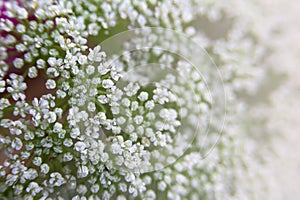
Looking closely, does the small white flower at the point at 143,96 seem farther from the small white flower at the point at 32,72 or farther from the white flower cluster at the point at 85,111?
the small white flower at the point at 32,72

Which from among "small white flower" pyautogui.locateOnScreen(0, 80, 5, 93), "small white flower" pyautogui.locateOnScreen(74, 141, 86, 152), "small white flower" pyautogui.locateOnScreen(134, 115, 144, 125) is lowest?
"small white flower" pyautogui.locateOnScreen(74, 141, 86, 152)

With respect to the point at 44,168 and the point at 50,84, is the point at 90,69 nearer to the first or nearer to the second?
the point at 50,84

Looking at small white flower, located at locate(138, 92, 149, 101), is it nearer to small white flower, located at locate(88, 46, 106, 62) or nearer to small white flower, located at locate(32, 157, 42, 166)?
small white flower, located at locate(88, 46, 106, 62)

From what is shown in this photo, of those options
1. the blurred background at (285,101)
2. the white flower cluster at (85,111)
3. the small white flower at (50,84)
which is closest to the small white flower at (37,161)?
the white flower cluster at (85,111)

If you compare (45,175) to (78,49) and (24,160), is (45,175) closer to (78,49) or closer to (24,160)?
(24,160)

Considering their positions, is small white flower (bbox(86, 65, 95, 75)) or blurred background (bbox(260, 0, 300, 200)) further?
blurred background (bbox(260, 0, 300, 200))

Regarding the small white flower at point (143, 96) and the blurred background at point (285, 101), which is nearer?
the small white flower at point (143, 96)

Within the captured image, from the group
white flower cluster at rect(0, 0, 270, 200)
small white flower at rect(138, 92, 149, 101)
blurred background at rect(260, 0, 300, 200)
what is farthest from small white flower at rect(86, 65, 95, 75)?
blurred background at rect(260, 0, 300, 200)

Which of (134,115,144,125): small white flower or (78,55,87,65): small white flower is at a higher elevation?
(78,55,87,65): small white flower

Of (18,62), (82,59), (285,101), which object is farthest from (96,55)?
(285,101)
